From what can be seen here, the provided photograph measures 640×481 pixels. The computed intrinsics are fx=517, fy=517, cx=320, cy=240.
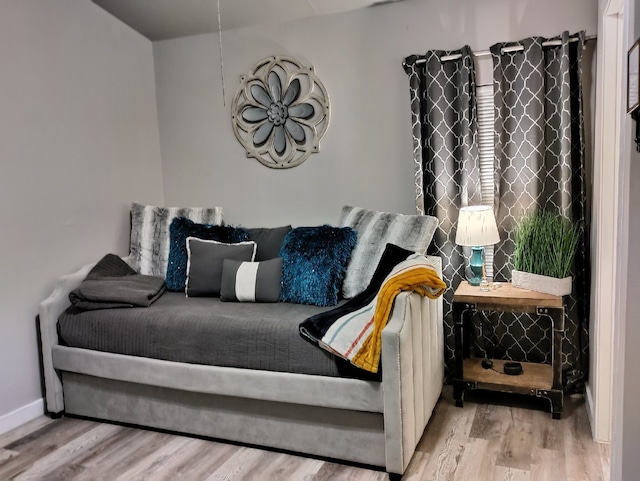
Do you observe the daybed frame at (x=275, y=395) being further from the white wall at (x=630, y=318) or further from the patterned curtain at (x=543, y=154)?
the white wall at (x=630, y=318)

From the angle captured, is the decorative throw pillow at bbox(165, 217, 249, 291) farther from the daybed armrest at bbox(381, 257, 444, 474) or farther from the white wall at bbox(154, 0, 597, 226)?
the daybed armrest at bbox(381, 257, 444, 474)

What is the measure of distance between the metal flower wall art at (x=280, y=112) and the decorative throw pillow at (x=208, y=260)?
728 millimetres

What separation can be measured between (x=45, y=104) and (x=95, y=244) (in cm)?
89

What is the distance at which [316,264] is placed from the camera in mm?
2850

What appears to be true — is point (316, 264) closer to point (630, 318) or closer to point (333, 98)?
point (333, 98)

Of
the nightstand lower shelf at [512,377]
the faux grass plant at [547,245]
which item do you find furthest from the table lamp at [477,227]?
the nightstand lower shelf at [512,377]

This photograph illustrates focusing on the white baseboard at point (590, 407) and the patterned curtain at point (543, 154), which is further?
the patterned curtain at point (543, 154)

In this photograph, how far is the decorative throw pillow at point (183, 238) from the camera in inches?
127

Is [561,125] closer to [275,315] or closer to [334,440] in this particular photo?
[275,315]

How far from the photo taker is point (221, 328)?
2.50m

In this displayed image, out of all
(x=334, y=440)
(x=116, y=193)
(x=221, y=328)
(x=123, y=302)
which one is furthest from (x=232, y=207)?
(x=334, y=440)

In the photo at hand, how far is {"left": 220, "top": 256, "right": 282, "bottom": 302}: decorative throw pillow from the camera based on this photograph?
287 cm

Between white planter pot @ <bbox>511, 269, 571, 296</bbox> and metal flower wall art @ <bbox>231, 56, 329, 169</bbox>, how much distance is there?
1.51 m

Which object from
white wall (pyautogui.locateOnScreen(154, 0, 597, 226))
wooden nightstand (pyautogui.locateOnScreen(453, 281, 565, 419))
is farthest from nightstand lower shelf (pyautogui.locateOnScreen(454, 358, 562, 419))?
white wall (pyautogui.locateOnScreen(154, 0, 597, 226))
